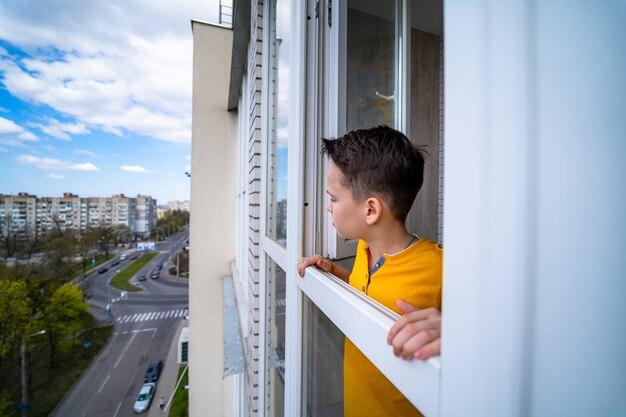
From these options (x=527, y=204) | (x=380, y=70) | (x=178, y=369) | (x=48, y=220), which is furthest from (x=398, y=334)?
(x=178, y=369)

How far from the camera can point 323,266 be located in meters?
1.01

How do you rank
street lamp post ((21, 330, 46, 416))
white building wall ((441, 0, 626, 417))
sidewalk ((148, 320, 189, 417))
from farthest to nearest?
sidewalk ((148, 320, 189, 417)), street lamp post ((21, 330, 46, 416)), white building wall ((441, 0, 626, 417))

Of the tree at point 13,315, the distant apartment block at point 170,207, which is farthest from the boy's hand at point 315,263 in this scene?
the distant apartment block at point 170,207

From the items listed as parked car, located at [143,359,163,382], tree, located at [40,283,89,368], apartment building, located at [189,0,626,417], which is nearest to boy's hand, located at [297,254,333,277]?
apartment building, located at [189,0,626,417]

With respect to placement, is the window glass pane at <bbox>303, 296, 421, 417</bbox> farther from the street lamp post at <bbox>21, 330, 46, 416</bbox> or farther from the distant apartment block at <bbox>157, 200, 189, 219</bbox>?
the distant apartment block at <bbox>157, 200, 189, 219</bbox>

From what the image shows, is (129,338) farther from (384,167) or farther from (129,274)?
(384,167)

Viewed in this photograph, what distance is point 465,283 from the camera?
12.0 inches

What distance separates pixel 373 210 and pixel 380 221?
0.15 ft

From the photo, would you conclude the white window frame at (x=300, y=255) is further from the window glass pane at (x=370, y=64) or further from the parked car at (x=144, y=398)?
the parked car at (x=144, y=398)

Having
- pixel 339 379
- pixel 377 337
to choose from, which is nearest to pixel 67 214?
pixel 339 379

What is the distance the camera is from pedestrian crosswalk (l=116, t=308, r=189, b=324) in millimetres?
20070

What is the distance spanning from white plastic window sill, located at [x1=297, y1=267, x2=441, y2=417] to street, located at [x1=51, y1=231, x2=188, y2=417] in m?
18.2

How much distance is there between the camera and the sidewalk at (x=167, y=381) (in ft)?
44.7

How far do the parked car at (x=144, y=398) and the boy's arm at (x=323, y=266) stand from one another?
17.9 metres
